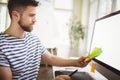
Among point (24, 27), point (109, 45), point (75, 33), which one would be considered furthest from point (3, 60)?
point (75, 33)

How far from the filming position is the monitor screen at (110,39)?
98 centimetres

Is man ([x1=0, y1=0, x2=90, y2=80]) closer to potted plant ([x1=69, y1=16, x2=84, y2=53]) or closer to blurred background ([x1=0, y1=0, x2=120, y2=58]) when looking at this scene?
blurred background ([x1=0, y1=0, x2=120, y2=58])

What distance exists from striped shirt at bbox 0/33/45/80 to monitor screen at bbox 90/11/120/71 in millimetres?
439

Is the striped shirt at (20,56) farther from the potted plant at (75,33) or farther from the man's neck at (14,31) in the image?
the potted plant at (75,33)

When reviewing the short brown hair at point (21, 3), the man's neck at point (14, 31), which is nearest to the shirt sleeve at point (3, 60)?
the man's neck at point (14, 31)

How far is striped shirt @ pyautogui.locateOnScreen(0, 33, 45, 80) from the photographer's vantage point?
1105mm

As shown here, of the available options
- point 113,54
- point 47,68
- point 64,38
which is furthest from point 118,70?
point 64,38

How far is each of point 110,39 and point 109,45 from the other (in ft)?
0.11

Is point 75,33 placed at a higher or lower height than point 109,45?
lower

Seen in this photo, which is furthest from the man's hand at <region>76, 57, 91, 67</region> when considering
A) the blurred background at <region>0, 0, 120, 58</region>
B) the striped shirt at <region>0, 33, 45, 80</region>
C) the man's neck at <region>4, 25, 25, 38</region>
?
the blurred background at <region>0, 0, 120, 58</region>

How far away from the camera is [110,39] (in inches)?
42.9

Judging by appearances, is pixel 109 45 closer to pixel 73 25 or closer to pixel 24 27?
pixel 24 27

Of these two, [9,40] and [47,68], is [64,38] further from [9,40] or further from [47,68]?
[9,40]

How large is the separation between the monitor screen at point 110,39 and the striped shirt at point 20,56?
0.44m
